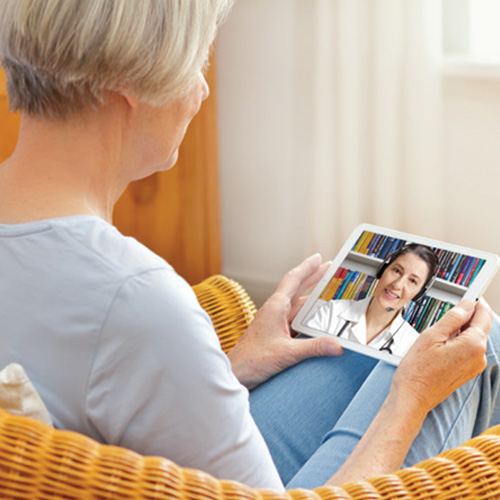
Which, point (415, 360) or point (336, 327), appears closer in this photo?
point (415, 360)

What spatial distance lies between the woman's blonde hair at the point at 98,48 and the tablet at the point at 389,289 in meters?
0.53

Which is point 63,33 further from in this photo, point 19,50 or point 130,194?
point 130,194

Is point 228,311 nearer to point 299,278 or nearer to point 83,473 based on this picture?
point 299,278

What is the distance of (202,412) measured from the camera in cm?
71

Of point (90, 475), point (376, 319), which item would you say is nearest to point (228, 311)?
point (376, 319)

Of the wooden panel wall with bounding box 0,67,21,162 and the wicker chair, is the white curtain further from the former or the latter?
the wicker chair

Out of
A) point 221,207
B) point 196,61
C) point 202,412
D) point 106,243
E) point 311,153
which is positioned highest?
point 196,61

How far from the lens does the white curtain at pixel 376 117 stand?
221 centimetres

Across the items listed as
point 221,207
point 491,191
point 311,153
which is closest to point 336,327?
point 491,191

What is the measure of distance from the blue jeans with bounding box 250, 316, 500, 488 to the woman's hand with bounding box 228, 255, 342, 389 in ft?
0.07

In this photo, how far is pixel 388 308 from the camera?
1.19 meters

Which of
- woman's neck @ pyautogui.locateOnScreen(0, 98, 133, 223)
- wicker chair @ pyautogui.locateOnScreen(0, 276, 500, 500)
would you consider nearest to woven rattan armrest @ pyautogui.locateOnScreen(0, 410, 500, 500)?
wicker chair @ pyautogui.locateOnScreen(0, 276, 500, 500)

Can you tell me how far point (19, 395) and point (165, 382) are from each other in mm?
132

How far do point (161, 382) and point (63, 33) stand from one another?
349 millimetres
